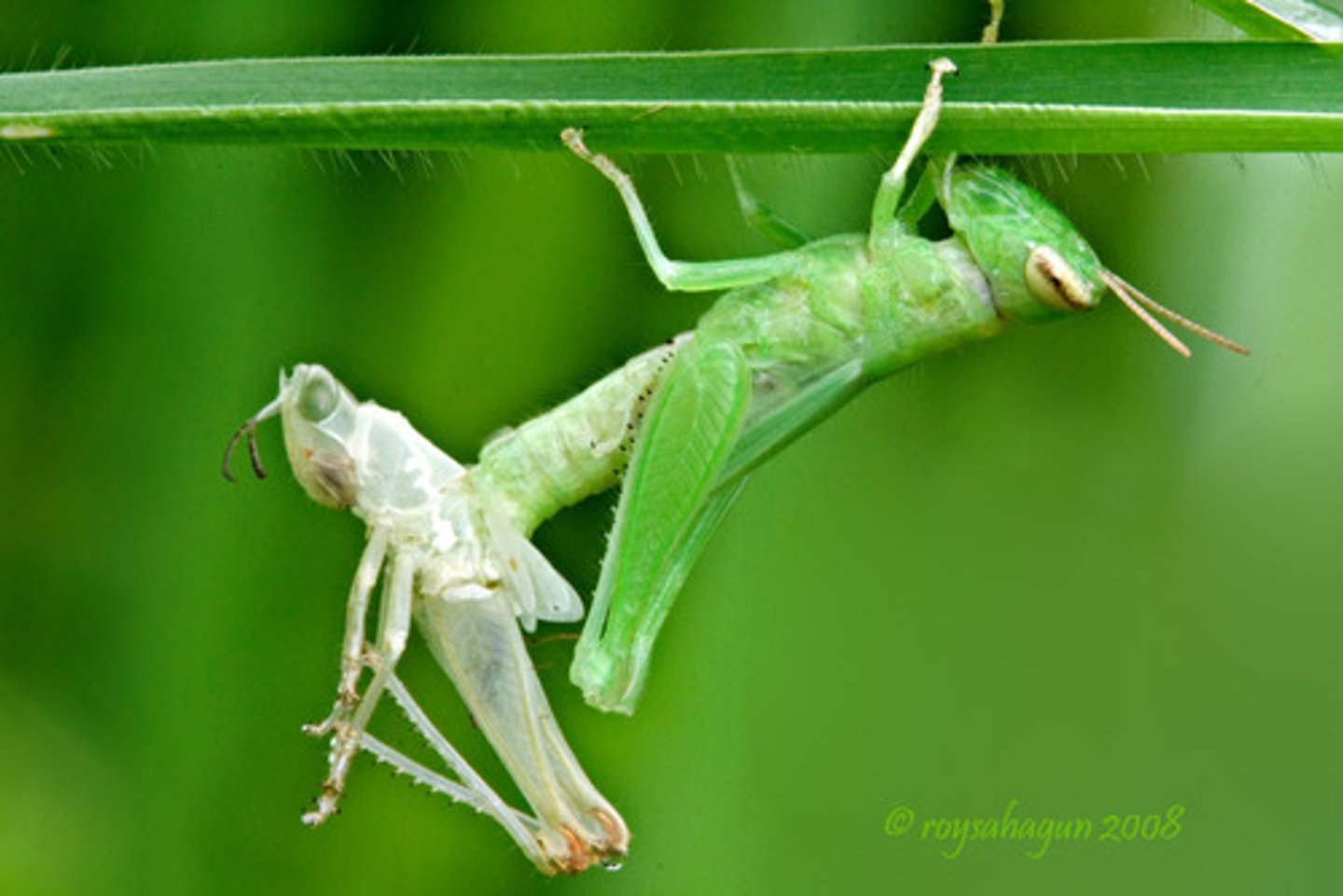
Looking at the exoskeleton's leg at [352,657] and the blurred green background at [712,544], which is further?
the blurred green background at [712,544]

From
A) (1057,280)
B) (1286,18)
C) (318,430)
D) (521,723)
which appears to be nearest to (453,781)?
(521,723)

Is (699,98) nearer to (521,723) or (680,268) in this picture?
(680,268)

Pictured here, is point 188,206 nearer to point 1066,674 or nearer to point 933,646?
point 933,646

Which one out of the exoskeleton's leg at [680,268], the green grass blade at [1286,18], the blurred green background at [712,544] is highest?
the green grass blade at [1286,18]

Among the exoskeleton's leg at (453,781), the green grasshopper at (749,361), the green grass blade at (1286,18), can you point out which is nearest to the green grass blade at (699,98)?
the green grass blade at (1286,18)

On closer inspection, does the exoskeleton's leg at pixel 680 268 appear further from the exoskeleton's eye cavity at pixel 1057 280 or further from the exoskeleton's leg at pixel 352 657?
the exoskeleton's leg at pixel 352 657

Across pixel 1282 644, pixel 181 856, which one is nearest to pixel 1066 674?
pixel 1282 644

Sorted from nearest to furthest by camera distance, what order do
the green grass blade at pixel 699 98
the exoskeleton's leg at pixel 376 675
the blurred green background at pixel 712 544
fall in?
the green grass blade at pixel 699 98 < the exoskeleton's leg at pixel 376 675 < the blurred green background at pixel 712 544

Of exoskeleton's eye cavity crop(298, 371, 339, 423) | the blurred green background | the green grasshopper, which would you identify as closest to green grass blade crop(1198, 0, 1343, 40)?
the green grasshopper

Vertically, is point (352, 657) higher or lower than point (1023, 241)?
lower

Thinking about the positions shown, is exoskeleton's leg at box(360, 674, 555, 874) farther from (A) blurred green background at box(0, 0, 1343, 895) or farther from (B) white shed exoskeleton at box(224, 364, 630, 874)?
(A) blurred green background at box(0, 0, 1343, 895)
